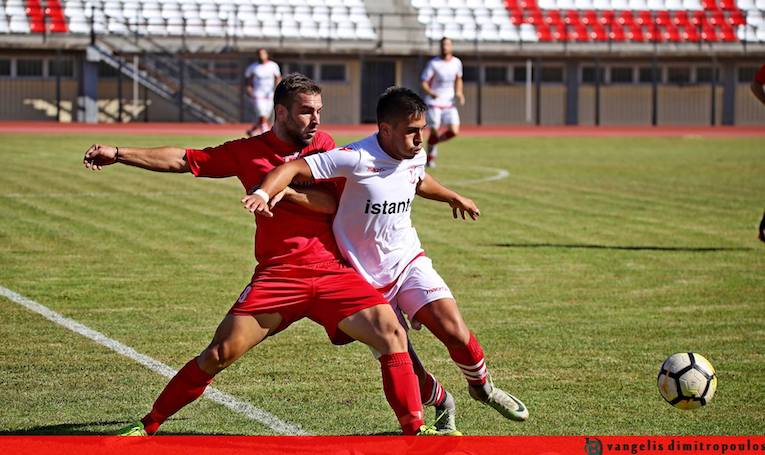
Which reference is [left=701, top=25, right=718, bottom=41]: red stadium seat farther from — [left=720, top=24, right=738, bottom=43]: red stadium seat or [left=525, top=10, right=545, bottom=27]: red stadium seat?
[left=525, top=10, right=545, bottom=27]: red stadium seat

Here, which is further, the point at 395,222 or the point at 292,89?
the point at 395,222

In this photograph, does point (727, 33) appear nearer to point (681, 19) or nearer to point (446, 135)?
point (681, 19)

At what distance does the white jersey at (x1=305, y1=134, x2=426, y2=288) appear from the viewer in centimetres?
623

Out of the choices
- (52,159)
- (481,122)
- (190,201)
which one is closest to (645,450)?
(190,201)

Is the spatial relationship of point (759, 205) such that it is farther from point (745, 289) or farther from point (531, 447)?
point (531, 447)

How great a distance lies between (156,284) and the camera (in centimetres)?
1131

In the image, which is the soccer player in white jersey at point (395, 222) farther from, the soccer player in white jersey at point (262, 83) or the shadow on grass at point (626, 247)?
the soccer player in white jersey at point (262, 83)

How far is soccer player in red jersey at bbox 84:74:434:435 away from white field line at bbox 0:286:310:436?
26.6 inches

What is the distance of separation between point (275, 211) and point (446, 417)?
145 centimetres

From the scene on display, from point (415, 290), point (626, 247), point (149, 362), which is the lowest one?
point (626, 247)

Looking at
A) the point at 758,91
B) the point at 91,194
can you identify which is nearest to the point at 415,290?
the point at 758,91

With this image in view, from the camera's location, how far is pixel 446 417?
6.68 meters

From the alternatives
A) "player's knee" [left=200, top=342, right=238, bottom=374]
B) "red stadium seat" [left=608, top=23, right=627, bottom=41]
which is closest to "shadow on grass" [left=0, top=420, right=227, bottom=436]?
"player's knee" [left=200, top=342, right=238, bottom=374]

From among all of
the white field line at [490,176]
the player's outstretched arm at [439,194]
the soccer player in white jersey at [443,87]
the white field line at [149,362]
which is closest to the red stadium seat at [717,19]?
the soccer player in white jersey at [443,87]
